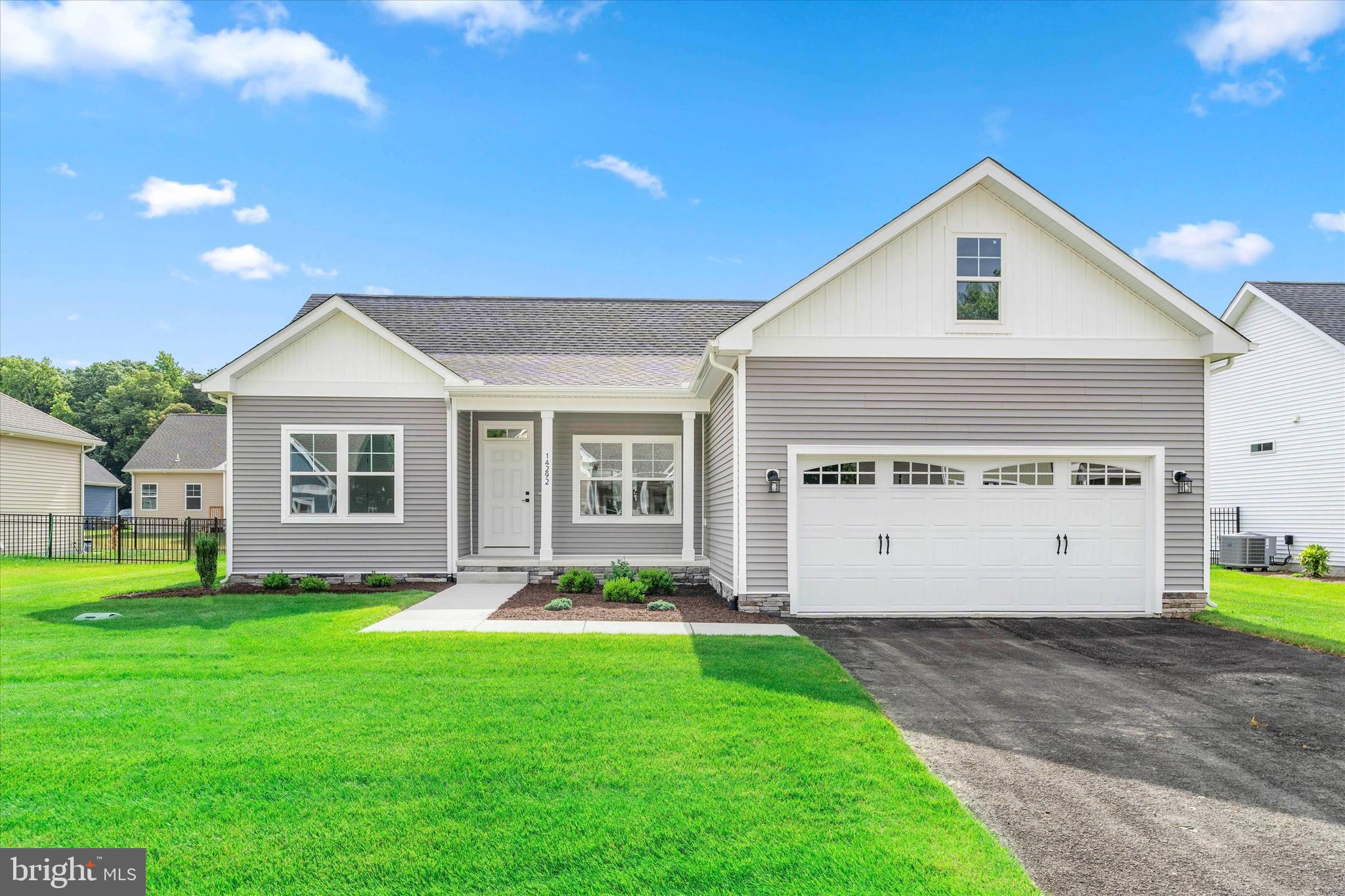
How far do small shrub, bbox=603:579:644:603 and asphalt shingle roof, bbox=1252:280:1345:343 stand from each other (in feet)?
53.3

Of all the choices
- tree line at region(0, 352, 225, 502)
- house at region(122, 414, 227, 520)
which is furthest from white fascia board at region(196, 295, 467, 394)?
tree line at region(0, 352, 225, 502)

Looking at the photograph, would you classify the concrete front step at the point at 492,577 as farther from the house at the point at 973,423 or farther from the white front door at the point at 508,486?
the house at the point at 973,423

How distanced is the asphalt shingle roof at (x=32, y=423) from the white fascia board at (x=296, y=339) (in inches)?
526

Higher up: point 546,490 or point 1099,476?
point 1099,476

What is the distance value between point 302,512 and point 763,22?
43.0 feet

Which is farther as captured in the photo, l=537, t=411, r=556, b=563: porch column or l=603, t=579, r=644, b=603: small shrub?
l=537, t=411, r=556, b=563: porch column

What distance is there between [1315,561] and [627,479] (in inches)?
583

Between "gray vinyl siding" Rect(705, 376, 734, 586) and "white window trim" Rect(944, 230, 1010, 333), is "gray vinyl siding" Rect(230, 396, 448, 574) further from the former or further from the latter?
"white window trim" Rect(944, 230, 1010, 333)

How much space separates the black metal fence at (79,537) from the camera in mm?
19797

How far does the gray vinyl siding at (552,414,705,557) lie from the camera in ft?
47.8

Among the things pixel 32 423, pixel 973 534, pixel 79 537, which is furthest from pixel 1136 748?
pixel 32 423

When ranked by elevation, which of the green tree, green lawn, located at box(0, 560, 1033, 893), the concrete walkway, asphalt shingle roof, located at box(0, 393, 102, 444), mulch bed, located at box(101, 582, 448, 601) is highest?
the green tree

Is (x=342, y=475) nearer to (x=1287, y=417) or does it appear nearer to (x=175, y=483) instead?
(x=1287, y=417)

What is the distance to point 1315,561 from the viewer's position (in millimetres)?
16469
